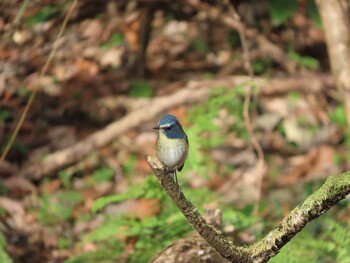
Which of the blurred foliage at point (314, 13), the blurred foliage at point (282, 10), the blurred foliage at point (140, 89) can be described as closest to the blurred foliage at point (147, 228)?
the blurred foliage at point (282, 10)

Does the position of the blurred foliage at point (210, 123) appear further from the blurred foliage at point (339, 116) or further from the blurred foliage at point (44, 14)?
the blurred foliage at point (44, 14)

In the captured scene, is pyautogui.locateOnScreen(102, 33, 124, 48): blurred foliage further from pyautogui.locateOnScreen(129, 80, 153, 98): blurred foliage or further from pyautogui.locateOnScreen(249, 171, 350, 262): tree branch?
pyautogui.locateOnScreen(249, 171, 350, 262): tree branch

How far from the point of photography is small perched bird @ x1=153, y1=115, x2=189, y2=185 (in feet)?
9.29

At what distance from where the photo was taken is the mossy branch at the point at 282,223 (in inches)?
111

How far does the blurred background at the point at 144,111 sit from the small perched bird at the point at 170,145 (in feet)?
8.40

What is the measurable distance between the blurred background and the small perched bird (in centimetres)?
256

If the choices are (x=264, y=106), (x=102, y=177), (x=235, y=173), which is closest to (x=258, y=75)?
(x=264, y=106)

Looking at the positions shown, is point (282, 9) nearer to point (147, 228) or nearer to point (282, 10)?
point (282, 10)

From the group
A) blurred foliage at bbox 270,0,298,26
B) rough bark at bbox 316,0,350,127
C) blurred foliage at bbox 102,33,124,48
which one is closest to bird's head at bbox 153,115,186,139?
rough bark at bbox 316,0,350,127

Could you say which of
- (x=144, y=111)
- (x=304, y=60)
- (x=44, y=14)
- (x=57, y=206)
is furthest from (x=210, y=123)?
(x=304, y=60)

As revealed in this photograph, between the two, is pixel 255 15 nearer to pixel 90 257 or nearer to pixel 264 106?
pixel 264 106

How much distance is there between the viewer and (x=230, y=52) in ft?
29.8

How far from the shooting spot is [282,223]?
2984 millimetres

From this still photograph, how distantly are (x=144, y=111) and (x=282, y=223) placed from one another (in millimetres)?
4174
